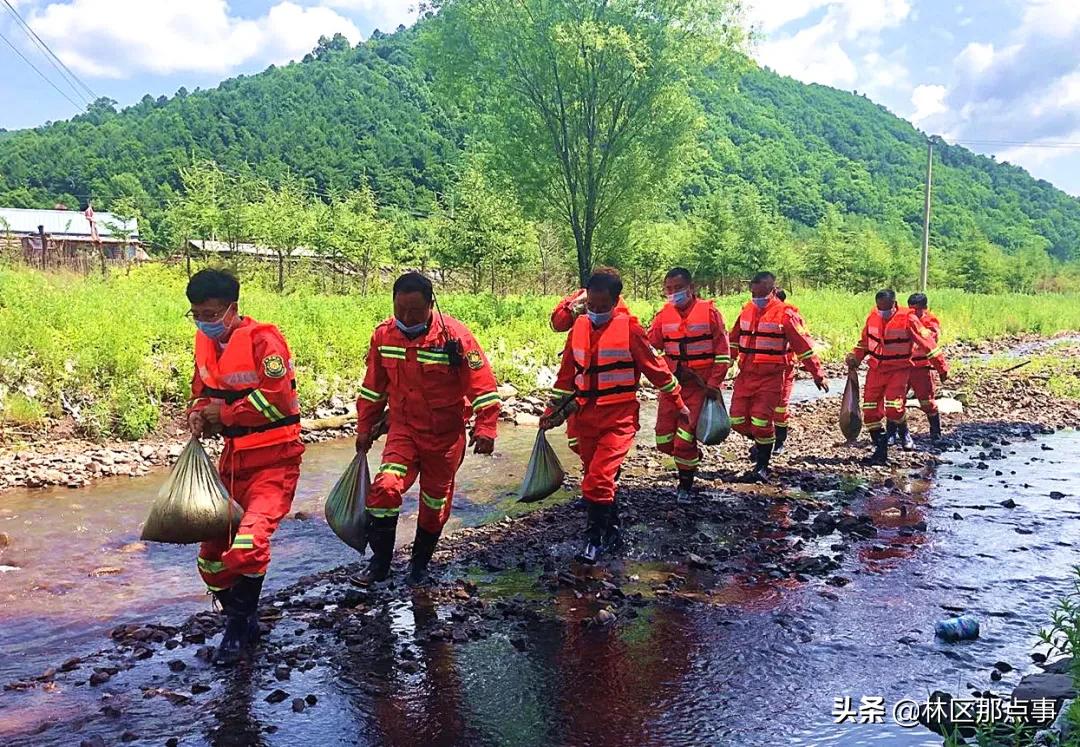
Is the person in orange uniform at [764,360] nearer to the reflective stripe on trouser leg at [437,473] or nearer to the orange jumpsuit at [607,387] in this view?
the orange jumpsuit at [607,387]

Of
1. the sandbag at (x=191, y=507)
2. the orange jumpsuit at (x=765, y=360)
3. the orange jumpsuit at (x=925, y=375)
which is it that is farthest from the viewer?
the orange jumpsuit at (x=925, y=375)

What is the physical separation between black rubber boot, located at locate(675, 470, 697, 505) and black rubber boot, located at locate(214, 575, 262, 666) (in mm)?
4423

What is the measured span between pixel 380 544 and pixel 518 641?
1253mm

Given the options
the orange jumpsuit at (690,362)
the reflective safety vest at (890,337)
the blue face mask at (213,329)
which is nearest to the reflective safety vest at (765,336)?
the orange jumpsuit at (690,362)

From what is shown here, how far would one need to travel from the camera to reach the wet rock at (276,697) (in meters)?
4.01

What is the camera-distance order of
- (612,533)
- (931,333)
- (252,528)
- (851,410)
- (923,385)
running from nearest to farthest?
(252,528) → (612,533) → (851,410) → (931,333) → (923,385)

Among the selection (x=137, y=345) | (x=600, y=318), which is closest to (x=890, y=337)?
(x=600, y=318)

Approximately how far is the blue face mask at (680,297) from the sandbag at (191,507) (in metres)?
4.78

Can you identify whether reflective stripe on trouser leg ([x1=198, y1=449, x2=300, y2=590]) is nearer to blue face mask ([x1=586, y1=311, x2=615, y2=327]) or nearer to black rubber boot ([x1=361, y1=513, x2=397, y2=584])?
black rubber boot ([x1=361, y1=513, x2=397, y2=584])

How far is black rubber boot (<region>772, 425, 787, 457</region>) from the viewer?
9558mm

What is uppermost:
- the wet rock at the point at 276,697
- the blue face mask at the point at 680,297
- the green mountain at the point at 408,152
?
the green mountain at the point at 408,152

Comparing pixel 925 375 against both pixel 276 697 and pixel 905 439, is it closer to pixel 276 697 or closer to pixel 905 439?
pixel 905 439

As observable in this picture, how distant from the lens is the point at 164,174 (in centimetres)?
5919

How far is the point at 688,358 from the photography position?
7.93 meters
